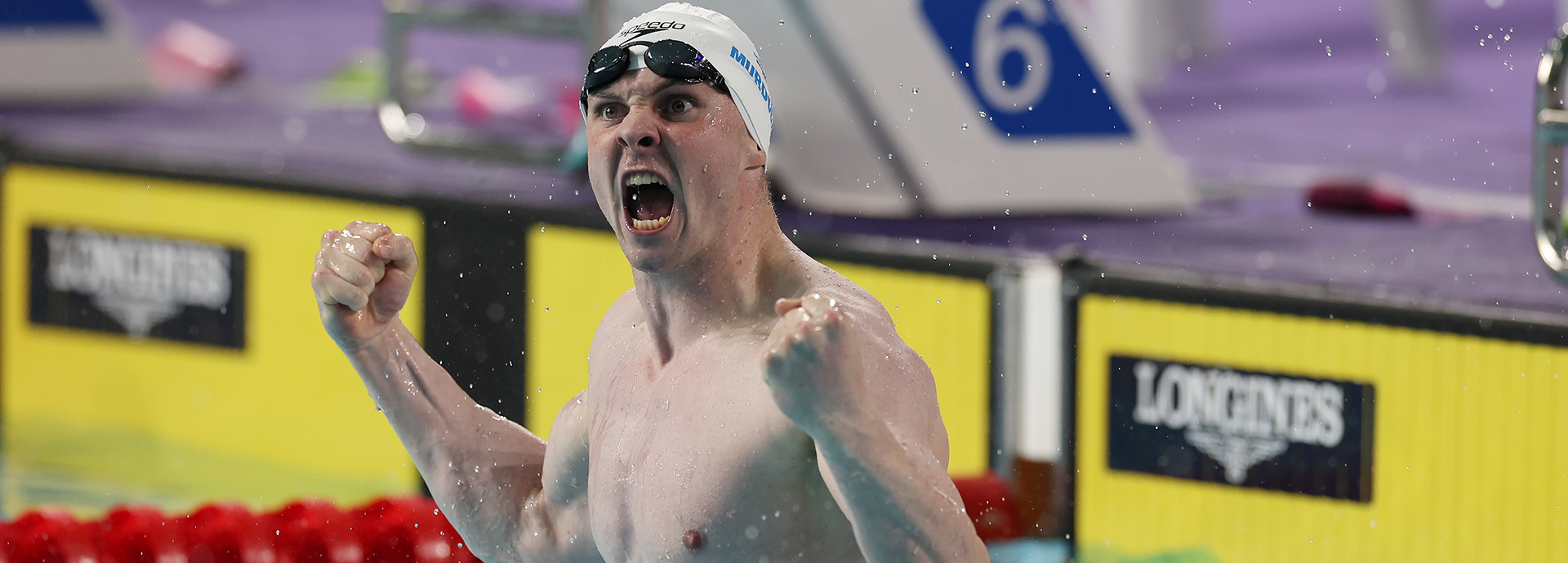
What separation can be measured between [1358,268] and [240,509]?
2466 mm

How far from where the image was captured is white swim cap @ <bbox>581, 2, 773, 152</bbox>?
2.11 metres

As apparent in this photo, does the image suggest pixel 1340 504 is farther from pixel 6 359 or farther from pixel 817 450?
pixel 6 359

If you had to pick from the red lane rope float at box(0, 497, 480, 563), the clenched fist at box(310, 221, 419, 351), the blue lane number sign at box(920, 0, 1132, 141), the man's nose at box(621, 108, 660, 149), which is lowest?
the red lane rope float at box(0, 497, 480, 563)

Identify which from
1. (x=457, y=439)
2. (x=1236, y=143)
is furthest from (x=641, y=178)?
(x=1236, y=143)

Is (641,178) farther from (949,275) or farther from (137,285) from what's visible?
(137,285)

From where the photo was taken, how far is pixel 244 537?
3951 mm

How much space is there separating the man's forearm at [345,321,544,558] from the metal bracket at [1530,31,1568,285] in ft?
7.11

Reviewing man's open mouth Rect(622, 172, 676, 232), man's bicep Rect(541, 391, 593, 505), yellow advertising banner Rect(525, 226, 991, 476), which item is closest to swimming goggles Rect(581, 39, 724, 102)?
man's open mouth Rect(622, 172, 676, 232)

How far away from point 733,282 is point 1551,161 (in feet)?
7.25

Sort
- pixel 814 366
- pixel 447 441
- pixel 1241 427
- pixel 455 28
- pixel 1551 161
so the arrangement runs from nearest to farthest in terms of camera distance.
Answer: pixel 814 366 → pixel 447 441 → pixel 1551 161 → pixel 1241 427 → pixel 455 28

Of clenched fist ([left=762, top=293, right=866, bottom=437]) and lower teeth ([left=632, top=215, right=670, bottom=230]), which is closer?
clenched fist ([left=762, top=293, right=866, bottom=437])

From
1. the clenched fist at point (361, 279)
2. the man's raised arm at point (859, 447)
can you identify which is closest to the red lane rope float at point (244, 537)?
the clenched fist at point (361, 279)

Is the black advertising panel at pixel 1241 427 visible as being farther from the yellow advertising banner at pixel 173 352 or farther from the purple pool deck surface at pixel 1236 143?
the yellow advertising banner at pixel 173 352

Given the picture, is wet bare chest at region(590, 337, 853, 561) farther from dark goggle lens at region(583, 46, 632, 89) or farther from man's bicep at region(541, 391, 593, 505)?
dark goggle lens at region(583, 46, 632, 89)
